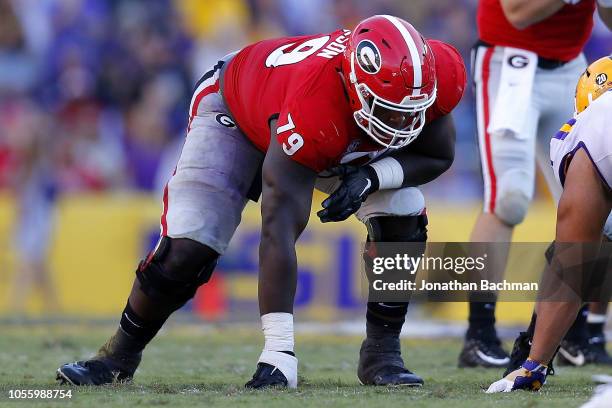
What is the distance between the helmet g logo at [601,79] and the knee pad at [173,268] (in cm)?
153

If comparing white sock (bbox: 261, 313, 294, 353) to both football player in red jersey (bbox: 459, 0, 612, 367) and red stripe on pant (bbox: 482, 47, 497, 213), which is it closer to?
football player in red jersey (bbox: 459, 0, 612, 367)

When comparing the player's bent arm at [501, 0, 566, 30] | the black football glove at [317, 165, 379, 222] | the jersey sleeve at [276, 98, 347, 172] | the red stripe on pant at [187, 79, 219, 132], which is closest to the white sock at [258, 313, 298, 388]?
the black football glove at [317, 165, 379, 222]

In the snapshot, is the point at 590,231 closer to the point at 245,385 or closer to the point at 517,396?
the point at 517,396

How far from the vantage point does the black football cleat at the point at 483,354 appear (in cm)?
531

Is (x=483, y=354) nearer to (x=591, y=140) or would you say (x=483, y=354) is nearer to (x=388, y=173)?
(x=388, y=173)

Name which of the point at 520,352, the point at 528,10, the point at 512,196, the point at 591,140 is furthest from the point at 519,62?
the point at 591,140

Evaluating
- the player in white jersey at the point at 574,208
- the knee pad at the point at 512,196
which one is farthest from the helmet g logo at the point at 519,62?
the player in white jersey at the point at 574,208

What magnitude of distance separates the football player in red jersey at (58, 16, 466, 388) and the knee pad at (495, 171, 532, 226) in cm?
93

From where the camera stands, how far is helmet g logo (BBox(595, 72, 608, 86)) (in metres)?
4.20

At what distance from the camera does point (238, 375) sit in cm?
498

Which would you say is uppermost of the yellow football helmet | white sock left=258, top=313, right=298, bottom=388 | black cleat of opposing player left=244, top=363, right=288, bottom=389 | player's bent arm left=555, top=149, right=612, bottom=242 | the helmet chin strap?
the helmet chin strap

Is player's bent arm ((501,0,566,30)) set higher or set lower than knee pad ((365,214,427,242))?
higher

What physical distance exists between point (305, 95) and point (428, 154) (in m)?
0.66

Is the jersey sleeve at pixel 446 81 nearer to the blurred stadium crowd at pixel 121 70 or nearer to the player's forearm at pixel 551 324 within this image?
the player's forearm at pixel 551 324
